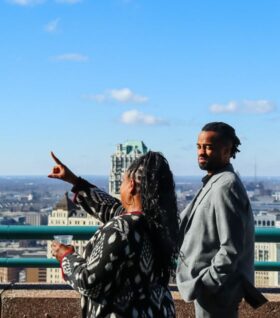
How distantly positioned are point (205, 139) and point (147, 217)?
1071mm

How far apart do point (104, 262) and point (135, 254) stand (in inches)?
4.7

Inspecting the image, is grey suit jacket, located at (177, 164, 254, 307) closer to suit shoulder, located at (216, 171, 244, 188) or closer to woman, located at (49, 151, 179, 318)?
suit shoulder, located at (216, 171, 244, 188)

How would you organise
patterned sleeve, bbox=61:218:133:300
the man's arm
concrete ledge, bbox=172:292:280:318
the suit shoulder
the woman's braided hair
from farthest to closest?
1. concrete ledge, bbox=172:292:280:318
2. the suit shoulder
3. the man's arm
4. the woman's braided hair
5. patterned sleeve, bbox=61:218:133:300

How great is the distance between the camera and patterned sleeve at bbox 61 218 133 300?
9.57 ft

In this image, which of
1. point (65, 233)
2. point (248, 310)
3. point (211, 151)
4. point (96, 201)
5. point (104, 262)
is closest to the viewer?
point (104, 262)

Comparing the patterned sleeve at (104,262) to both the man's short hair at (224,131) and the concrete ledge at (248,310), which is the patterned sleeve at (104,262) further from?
the concrete ledge at (248,310)

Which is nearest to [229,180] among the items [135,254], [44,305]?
[135,254]

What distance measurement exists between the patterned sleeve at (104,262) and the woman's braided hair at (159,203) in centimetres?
14

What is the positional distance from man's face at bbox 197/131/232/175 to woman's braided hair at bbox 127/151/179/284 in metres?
0.89

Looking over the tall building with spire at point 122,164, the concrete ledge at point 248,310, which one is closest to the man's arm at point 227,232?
the tall building with spire at point 122,164

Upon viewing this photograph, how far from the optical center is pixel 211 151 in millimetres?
4008

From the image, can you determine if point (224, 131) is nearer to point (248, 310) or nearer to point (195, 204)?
point (195, 204)

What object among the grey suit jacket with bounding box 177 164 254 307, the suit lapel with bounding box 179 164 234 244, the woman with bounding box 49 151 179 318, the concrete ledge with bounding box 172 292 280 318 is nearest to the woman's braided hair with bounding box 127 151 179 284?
the woman with bounding box 49 151 179 318

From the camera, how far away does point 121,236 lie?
2918 millimetres
